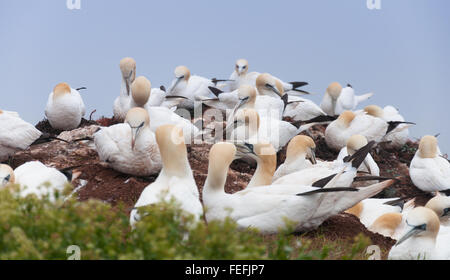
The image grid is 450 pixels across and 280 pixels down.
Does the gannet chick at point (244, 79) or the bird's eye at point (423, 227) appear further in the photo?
the gannet chick at point (244, 79)

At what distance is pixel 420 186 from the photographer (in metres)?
12.0

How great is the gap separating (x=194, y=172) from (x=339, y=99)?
25.1 feet

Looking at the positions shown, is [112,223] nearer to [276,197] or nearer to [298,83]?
[276,197]

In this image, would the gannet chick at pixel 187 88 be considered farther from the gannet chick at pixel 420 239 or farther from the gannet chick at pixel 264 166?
the gannet chick at pixel 420 239

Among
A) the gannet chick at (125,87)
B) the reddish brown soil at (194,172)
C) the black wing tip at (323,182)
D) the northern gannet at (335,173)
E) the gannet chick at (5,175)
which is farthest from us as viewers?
the gannet chick at (125,87)

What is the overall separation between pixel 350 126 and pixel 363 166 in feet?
5.65

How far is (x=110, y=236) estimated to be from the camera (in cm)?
477

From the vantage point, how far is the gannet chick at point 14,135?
408 inches

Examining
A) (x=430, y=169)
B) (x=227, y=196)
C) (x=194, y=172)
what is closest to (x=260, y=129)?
(x=194, y=172)

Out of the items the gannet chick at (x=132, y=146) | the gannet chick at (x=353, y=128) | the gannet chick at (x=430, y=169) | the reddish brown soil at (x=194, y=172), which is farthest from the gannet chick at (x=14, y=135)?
the gannet chick at (x=430, y=169)

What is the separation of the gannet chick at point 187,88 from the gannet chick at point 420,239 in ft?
28.0

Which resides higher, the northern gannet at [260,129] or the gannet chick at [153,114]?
the gannet chick at [153,114]

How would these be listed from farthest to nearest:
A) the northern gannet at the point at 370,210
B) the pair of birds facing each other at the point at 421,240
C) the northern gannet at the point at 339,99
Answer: the northern gannet at the point at 339,99
the northern gannet at the point at 370,210
the pair of birds facing each other at the point at 421,240

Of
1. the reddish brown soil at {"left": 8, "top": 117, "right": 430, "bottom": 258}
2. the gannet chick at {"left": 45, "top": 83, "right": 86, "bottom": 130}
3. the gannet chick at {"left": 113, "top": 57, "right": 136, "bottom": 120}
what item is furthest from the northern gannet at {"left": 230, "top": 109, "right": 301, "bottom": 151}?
the gannet chick at {"left": 45, "top": 83, "right": 86, "bottom": 130}
